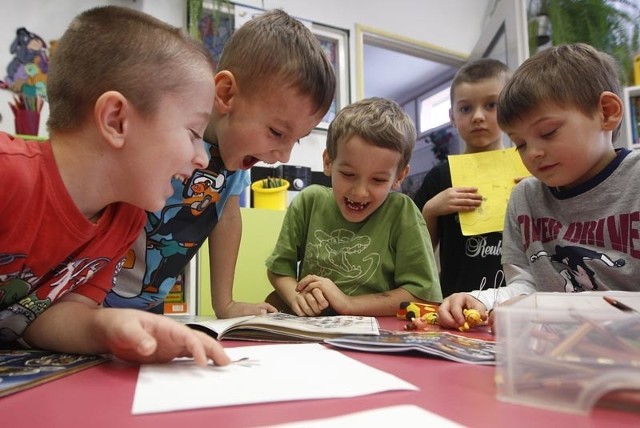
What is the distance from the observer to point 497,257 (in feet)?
3.93

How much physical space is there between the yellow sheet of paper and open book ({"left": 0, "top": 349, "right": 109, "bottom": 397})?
2.91ft

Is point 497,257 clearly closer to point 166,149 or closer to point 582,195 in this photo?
point 582,195

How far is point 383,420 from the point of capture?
26 centimetres

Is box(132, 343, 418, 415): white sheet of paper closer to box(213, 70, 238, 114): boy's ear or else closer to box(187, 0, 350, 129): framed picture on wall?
box(213, 70, 238, 114): boy's ear

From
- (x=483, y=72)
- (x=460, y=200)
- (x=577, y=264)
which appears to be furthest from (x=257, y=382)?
(x=483, y=72)

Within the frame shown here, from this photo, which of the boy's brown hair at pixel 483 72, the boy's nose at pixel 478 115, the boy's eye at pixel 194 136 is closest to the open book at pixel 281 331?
the boy's eye at pixel 194 136

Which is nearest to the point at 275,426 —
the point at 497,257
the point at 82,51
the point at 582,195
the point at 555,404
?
the point at 555,404

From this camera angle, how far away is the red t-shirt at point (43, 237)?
489 millimetres

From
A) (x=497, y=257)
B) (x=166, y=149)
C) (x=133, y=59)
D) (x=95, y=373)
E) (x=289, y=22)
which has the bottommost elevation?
(x=95, y=373)

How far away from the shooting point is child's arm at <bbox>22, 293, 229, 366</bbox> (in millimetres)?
391

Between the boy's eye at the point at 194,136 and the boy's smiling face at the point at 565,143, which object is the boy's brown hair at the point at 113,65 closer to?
the boy's eye at the point at 194,136

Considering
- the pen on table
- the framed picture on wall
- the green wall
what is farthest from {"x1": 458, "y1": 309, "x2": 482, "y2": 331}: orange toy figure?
the framed picture on wall

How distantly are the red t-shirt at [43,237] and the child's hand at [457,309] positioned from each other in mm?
462

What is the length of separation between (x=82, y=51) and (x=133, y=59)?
7cm
